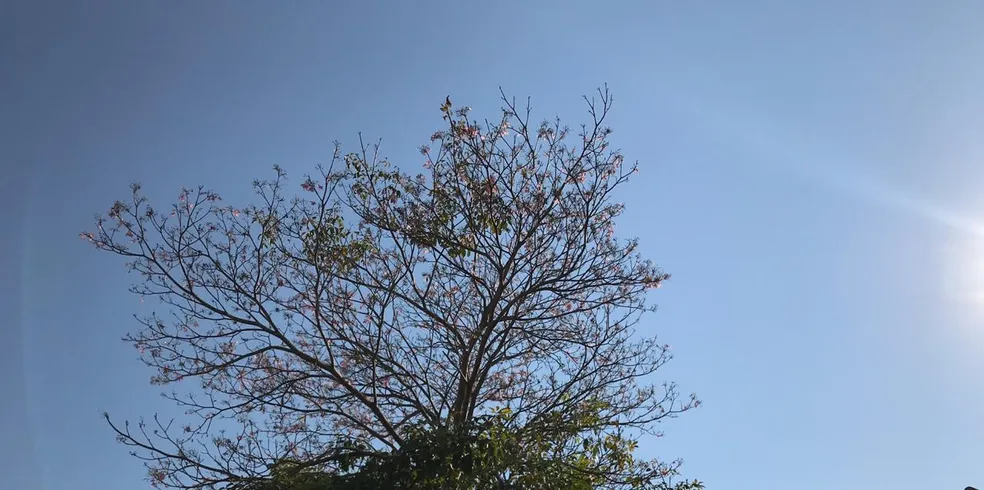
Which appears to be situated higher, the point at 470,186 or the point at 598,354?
the point at 470,186

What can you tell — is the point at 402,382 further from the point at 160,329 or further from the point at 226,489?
the point at 160,329

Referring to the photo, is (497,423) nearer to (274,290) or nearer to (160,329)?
(274,290)

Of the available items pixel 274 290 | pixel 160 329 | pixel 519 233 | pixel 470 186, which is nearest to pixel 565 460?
pixel 519 233

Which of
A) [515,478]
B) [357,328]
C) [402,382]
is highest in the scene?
[357,328]

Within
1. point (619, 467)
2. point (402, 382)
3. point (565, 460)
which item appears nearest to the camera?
point (565, 460)

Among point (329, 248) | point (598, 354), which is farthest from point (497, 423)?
point (329, 248)

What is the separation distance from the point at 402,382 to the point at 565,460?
2.15 m

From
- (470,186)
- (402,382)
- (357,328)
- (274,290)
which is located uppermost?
(470,186)

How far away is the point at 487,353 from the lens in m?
8.65

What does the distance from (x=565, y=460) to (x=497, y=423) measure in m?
1.01

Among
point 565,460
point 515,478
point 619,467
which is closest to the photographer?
point 515,478

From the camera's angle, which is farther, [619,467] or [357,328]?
[357,328]

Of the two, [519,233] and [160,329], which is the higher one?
[519,233]

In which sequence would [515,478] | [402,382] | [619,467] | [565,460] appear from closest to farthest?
[515,478] → [565,460] → [619,467] → [402,382]
